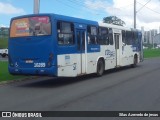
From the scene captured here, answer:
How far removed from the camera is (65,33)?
1658 cm

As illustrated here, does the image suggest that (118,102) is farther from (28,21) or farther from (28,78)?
(28,78)

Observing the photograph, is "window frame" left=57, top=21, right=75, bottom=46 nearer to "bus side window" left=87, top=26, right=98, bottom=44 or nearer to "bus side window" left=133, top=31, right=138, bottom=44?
"bus side window" left=87, top=26, right=98, bottom=44

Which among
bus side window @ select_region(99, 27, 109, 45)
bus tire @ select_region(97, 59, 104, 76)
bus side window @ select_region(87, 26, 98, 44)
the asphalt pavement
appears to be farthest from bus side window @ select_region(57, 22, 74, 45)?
bus side window @ select_region(99, 27, 109, 45)

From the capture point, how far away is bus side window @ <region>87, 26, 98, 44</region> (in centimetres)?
1917

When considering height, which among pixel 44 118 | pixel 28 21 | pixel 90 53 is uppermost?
pixel 28 21

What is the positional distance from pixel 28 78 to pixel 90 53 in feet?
11.2

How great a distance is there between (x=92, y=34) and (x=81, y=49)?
177 cm

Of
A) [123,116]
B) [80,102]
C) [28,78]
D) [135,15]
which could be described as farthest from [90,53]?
[135,15]

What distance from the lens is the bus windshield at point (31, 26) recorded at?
15.8 m

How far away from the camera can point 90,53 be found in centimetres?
Answer: 1916

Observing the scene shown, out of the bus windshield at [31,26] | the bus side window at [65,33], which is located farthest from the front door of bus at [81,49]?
the bus windshield at [31,26]

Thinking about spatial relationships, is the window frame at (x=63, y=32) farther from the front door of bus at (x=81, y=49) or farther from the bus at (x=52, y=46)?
the front door of bus at (x=81, y=49)

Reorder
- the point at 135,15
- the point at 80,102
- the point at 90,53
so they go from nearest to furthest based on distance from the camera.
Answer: the point at 80,102 → the point at 90,53 → the point at 135,15

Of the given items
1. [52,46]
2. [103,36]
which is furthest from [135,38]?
[52,46]
